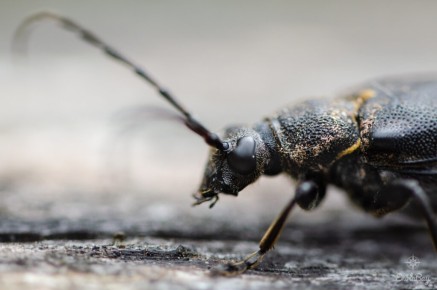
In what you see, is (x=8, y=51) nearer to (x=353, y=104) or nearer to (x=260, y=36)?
(x=260, y=36)

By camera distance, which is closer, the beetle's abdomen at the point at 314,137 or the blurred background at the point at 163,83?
the beetle's abdomen at the point at 314,137

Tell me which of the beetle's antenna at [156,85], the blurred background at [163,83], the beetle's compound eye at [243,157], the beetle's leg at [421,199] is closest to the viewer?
the beetle's leg at [421,199]

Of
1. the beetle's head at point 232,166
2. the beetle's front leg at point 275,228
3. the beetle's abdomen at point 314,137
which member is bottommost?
the beetle's front leg at point 275,228

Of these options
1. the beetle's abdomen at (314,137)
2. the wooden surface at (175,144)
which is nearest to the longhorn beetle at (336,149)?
the beetle's abdomen at (314,137)

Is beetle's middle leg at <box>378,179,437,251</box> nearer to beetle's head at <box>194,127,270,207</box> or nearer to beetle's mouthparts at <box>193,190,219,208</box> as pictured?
beetle's head at <box>194,127,270,207</box>

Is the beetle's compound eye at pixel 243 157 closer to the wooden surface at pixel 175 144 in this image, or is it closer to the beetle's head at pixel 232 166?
the beetle's head at pixel 232 166

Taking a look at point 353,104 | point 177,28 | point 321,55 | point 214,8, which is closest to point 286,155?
point 353,104

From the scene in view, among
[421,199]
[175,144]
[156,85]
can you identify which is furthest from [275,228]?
[175,144]

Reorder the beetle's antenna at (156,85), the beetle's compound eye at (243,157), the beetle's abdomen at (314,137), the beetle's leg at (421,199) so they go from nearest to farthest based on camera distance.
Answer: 1. the beetle's leg at (421,199)
2. the beetle's antenna at (156,85)
3. the beetle's compound eye at (243,157)
4. the beetle's abdomen at (314,137)
